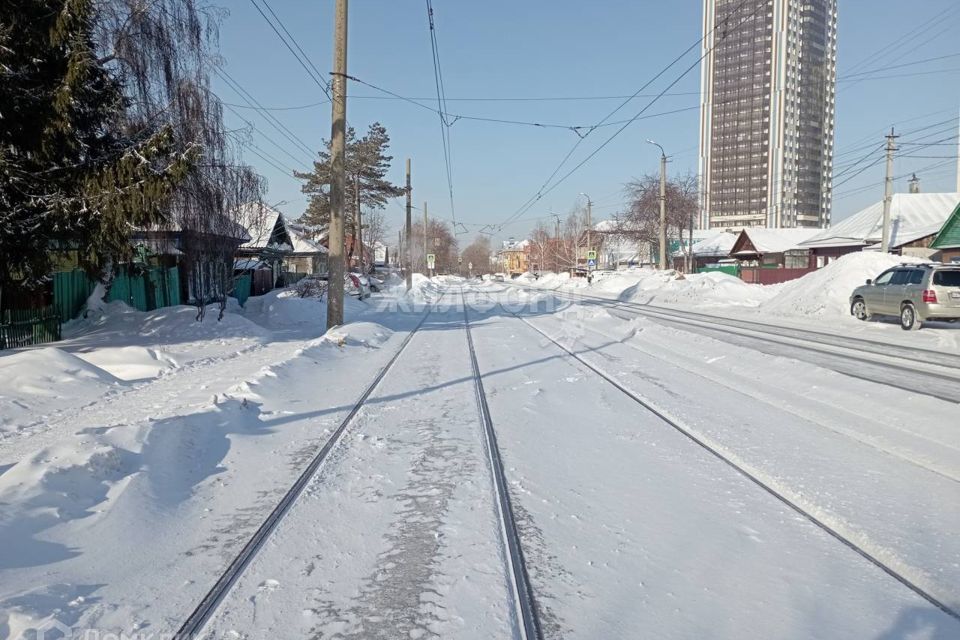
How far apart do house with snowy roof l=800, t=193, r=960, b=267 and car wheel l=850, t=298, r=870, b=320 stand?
18397 millimetres

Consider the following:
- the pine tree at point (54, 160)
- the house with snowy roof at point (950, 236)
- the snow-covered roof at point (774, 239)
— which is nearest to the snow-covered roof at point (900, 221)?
the house with snowy roof at point (950, 236)

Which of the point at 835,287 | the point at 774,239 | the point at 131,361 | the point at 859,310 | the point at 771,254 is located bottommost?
the point at 131,361

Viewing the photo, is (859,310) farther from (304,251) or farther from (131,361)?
(304,251)

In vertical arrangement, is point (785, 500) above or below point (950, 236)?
below

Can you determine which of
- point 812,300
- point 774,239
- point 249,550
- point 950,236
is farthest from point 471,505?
point 774,239

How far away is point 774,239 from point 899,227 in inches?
679

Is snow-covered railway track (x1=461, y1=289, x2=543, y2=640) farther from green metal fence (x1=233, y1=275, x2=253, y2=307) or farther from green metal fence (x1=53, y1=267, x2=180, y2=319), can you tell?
green metal fence (x1=233, y1=275, x2=253, y2=307)

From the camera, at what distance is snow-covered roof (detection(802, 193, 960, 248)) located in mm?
41031

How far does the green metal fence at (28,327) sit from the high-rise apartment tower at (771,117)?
137833 mm

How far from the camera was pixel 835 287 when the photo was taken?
1033 inches

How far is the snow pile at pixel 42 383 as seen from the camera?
859 centimetres

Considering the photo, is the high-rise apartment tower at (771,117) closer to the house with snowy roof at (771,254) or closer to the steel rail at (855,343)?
the house with snowy roof at (771,254)

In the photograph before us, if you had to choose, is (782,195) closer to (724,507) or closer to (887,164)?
(887,164)

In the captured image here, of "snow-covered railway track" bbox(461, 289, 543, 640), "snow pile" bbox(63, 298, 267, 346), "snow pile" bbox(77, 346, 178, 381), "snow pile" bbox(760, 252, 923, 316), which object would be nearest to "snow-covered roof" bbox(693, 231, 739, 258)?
"snow pile" bbox(760, 252, 923, 316)
